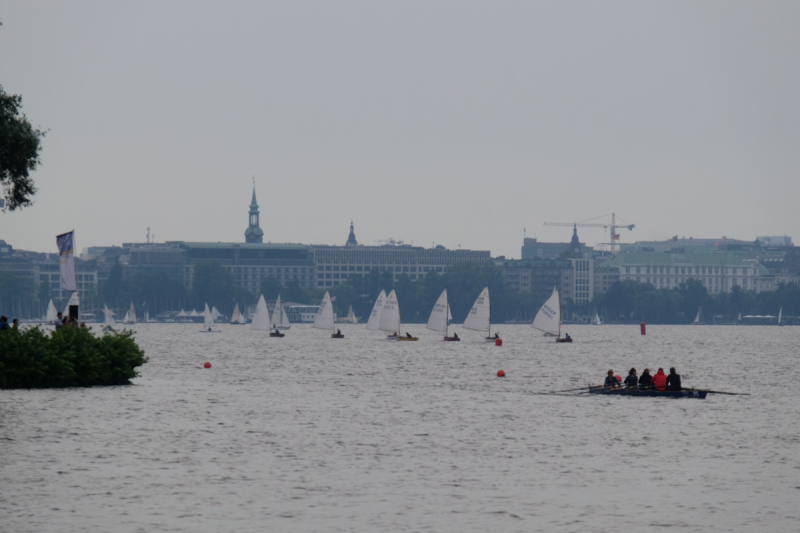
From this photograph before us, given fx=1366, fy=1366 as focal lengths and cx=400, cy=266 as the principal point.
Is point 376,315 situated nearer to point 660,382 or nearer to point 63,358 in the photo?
point 660,382

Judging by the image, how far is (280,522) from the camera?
27.9m

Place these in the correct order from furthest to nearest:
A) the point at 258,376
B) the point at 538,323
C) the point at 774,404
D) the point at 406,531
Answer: the point at 538,323 < the point at 258,376 < the point at 774,404 < the point at 406,531

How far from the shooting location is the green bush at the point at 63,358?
5094cm

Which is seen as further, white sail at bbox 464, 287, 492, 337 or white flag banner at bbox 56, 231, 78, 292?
white sail at bbox 464, 287, 492, 337

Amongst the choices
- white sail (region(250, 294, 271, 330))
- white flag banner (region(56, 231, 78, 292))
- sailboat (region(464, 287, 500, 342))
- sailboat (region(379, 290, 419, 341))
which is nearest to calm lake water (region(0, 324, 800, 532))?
white flag banner (region(56, 231, 78, 292))

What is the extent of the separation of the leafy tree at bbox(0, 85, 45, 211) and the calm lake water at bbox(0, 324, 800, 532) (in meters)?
7.66

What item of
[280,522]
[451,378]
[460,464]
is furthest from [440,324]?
[280,522]

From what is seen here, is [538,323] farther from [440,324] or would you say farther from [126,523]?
[126,523]

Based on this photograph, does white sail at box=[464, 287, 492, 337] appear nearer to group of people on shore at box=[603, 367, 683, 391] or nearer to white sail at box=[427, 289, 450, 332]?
white sail at box=[427, 289, 450, 332]

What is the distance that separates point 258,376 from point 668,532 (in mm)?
52661

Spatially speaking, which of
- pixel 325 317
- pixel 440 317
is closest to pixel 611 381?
pixel 440 317

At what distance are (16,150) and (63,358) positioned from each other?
27.9 feet

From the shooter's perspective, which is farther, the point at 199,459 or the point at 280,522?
the point at 199,459

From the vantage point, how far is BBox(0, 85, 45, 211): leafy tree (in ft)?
161
